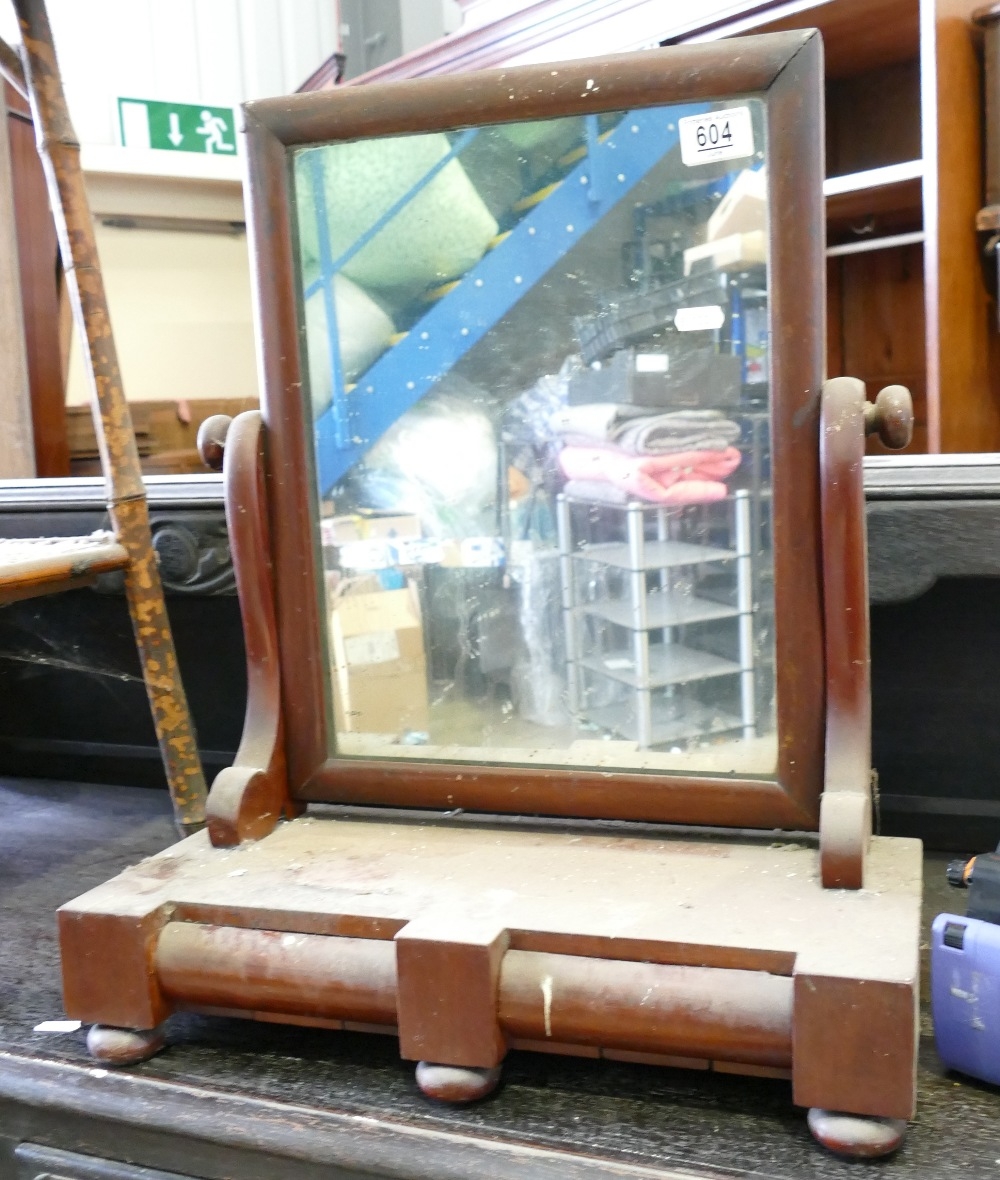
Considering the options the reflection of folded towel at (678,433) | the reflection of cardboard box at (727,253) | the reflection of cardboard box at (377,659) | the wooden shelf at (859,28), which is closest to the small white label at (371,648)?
the reflection of cardboard box at (377,659)

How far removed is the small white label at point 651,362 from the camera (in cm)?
70

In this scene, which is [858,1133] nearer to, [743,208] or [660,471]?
[660,471]

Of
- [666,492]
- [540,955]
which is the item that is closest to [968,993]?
[540,955]

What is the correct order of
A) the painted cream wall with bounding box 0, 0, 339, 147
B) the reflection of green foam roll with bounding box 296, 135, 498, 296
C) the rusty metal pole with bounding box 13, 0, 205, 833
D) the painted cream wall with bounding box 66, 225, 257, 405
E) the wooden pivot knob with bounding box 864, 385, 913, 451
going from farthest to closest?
the painted cream wall with bounding box 66, 225, 257, 405
the painted cream wall with bounding box 0, 0, 339, 147
the rusty metal pole with bounding box 13, 0, 205, 833
the reflection of green foam roll with bounding box 296, 135, 498, 296
the wooden pivot knob with bounding box 864, 385, 913, 451

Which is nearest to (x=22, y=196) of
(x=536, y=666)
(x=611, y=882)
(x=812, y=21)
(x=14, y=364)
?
(x=14, y=364)

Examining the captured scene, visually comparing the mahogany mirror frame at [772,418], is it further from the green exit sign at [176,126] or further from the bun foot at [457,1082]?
the green exit sign at [176,126]

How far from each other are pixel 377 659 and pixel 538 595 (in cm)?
12

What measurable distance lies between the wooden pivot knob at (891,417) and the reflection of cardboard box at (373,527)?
30 centimetres

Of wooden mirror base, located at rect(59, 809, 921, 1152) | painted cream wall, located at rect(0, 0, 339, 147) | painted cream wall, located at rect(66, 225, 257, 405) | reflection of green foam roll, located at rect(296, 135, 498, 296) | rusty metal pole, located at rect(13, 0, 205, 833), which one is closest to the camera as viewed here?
wooden mirror base, located at rect(59, 809, 921, 1152)

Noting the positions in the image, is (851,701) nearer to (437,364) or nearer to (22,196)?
(437,364)

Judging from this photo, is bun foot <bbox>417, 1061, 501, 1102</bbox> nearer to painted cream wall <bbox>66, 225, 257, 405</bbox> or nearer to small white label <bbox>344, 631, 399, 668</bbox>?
small white label <bbox>344, 631, 399, 668</bbox>

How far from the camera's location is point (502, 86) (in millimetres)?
684

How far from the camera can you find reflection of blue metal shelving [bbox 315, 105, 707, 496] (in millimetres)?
676

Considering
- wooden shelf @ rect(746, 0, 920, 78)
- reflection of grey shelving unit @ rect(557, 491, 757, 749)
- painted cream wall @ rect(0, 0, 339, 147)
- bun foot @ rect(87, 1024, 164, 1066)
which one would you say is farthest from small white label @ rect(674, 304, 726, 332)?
painted cream wall @ rect(0, 0, 339, 147)
